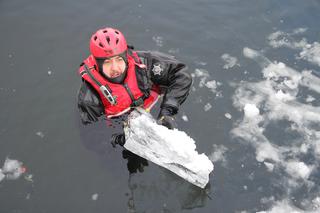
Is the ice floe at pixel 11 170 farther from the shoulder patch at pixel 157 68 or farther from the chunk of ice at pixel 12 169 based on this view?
the shoulder patch at pixel 157 68

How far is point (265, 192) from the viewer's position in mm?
5539

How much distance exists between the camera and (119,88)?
18.3 ft

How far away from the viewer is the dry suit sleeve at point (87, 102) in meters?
5.48

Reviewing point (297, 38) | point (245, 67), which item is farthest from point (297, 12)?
point (245, 67)

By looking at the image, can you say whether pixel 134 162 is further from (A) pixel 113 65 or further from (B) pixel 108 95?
(A) pixel 113 65

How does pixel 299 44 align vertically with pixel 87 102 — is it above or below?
below

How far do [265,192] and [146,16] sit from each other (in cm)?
476

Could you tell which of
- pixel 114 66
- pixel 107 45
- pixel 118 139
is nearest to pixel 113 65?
pixel 114 66

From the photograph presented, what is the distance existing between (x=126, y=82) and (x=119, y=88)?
0.14 m

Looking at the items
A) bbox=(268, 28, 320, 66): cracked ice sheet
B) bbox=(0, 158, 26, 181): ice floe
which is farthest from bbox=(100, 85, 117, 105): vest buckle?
bbox=(268, 28, 320, 66): cracked ice sheet

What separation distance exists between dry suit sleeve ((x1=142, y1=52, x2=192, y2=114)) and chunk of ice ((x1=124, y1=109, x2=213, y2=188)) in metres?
0.47

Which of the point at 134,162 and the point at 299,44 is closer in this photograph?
the point at 134,162

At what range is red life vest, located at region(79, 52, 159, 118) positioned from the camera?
544 centimetres

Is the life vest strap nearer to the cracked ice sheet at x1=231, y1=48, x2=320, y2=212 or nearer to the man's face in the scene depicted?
the man's face
